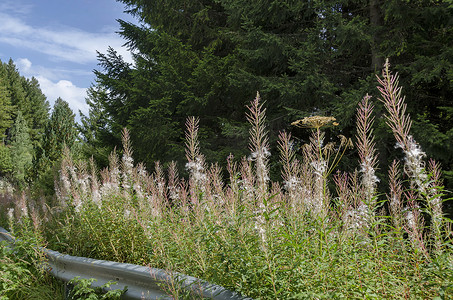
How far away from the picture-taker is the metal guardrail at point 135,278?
2.75 m

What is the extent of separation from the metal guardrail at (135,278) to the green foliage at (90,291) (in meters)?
0.06

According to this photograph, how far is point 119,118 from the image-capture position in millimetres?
13477

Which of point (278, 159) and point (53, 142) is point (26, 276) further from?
point (53, 142)

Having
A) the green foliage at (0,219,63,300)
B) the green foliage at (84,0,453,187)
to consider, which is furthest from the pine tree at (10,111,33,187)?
the green foliage at (0,219,63,300)

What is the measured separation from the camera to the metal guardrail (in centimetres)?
275

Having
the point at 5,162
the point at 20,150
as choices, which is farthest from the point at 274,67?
the point at 5,162

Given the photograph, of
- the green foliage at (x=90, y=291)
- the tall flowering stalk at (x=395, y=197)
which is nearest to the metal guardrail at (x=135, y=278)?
the green foliage at (x=90, y=291)

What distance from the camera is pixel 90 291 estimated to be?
381cm

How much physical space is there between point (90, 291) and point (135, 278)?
0.77 meters

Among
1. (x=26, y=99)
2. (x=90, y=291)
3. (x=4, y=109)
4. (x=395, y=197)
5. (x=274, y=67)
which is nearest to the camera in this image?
(x=395, y=197)

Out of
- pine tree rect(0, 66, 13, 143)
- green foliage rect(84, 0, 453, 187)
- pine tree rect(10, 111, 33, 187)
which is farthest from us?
pine tree rect(0, 66, 13, 143)

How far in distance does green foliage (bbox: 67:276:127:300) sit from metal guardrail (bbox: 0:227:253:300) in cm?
6

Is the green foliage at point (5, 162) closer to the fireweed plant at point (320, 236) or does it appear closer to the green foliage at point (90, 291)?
the green foliage at point (90, 291)

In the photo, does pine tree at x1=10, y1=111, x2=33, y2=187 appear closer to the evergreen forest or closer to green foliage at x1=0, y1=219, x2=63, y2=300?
the evergreen forest
